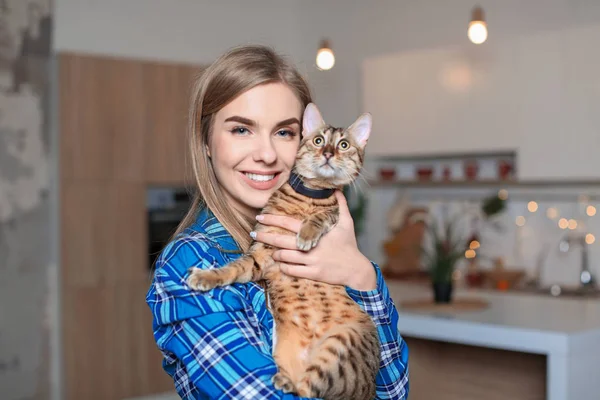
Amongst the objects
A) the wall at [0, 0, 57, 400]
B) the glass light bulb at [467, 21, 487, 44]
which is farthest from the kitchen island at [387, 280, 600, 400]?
the wall at [0, 0, 57, 400]

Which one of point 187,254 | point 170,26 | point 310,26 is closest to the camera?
point 187,254

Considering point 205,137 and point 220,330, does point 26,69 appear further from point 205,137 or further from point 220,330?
point 220,330

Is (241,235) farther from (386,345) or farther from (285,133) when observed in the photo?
(386,345)

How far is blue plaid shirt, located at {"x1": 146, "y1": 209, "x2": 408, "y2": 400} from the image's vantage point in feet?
4.32

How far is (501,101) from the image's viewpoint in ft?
14.9

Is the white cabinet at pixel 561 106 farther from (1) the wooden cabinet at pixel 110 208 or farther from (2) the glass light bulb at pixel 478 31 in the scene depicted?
(1) the wooden cabinet at pixel 110 208

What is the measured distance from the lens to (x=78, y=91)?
5.02 m

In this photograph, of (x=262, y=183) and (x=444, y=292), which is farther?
(x=444, y=292)

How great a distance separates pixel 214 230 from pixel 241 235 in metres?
0.08

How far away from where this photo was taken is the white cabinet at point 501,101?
4.18m

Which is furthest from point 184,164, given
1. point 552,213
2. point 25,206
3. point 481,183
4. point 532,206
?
point 552,213

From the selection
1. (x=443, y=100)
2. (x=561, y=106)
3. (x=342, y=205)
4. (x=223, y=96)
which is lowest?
(x=342, y=205)

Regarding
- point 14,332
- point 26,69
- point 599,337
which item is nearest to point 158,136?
point 26,69

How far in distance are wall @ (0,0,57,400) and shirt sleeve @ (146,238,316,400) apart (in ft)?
12.3
